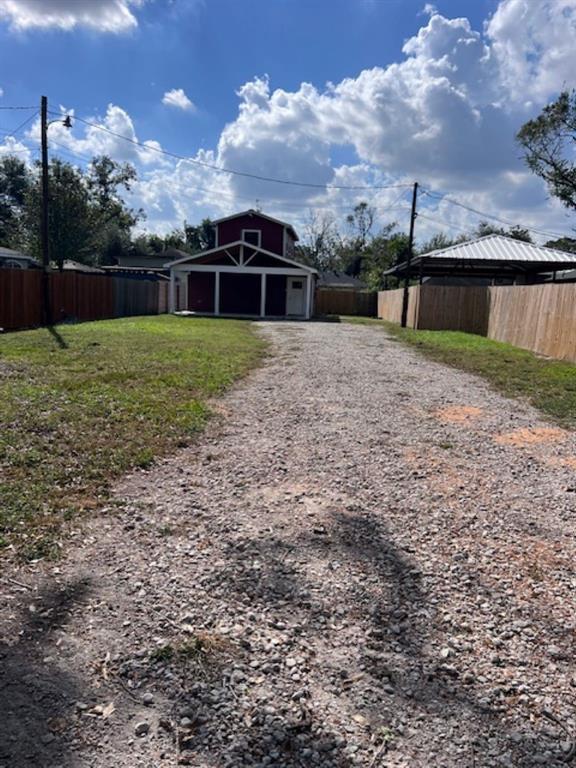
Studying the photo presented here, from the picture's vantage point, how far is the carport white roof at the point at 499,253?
21.0m

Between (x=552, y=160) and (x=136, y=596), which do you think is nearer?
(x=136, y=596)

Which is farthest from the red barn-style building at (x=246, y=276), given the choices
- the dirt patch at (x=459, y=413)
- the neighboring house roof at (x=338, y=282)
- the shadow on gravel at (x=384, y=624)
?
the shadow on gravel at (x=384, y=624)

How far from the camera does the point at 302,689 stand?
6.78 feet

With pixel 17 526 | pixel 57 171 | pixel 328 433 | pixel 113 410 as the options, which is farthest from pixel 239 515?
pixel 57 171

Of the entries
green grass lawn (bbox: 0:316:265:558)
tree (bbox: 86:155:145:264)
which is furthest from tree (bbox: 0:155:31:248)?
green grass lawn (bbox: 0:316:265:558)

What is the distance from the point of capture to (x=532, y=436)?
5.82 metres

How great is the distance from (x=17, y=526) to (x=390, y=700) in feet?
7.32

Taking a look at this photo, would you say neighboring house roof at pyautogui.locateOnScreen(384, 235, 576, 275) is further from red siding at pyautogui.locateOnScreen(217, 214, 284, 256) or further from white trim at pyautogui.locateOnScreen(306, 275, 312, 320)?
red siding at pyautogui.locateOnScreen(217, 214, 284, 256)

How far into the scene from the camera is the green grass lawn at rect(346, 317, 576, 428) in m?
7.61

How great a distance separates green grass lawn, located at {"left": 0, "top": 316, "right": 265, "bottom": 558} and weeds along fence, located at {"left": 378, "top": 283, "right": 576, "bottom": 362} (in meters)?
6.99

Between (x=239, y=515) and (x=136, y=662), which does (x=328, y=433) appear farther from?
(x=136, y=662)

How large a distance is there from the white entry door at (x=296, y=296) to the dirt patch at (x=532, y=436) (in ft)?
76.3

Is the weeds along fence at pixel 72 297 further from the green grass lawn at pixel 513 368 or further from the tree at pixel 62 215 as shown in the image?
the tree at pixel 62 215

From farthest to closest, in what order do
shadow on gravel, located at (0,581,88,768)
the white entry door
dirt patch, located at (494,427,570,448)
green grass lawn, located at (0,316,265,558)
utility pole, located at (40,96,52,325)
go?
the white entry door < utility pole, located at (40,96,52,325) < dirt patch, located at (494,427,570,448) < green grass lawn, located at (0,316,265,558) < shadow on gravel, located at (0,581,88,768)
